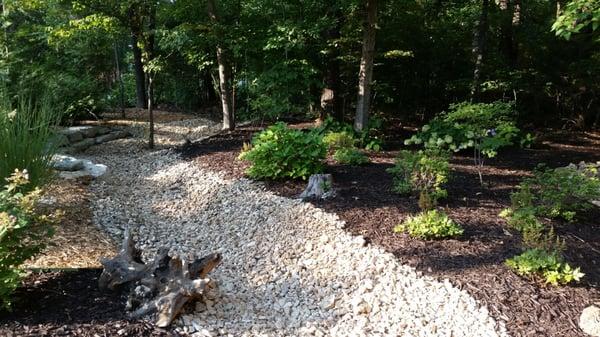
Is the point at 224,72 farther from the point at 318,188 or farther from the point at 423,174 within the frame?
the point at 423,174

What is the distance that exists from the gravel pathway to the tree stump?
234 mm

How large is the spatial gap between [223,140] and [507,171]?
433 centimetres

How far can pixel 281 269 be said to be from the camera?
3535mm

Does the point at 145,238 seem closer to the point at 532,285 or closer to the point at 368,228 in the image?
the point at 368,228

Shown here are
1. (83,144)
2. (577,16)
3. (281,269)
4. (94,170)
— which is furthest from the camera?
(83,144)

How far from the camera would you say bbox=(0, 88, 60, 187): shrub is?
3.50m

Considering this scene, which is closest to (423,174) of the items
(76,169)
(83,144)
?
(76,169)

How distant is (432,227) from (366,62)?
385 centimetres

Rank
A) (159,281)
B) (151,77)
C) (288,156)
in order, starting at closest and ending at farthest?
(159,281) < (288,156) < (151,77)

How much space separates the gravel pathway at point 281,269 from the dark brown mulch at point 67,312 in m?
0.34

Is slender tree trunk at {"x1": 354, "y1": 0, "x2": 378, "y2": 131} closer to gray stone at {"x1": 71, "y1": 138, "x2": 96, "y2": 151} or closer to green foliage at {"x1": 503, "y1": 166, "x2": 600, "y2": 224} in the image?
green foliage at {"x1": 503, "y1": 166, "x2": 600, "y2": 224}

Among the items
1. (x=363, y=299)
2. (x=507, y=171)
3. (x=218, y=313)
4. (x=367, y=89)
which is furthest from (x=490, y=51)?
(x=218, y=313)

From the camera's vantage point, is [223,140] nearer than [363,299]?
No

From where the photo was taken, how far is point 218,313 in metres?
2.79
